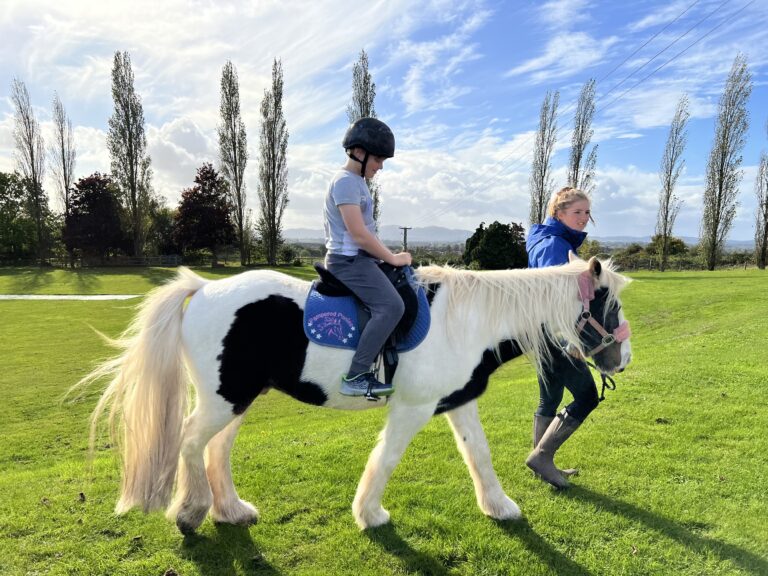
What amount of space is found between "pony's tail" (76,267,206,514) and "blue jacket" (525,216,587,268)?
245cm

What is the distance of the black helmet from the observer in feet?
8.31

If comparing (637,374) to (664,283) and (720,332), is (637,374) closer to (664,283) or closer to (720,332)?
(720,332)

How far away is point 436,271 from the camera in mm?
2863

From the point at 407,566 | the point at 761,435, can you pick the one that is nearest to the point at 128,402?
the point at 407,566

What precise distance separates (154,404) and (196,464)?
446 millimetres

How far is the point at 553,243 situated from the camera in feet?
10.6

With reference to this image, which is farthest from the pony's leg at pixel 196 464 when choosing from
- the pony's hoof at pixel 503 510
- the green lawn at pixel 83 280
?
the green lawn at pixel 83 280

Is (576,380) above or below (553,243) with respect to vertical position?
below

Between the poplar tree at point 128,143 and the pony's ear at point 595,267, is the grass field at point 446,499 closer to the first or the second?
the pony's ear at point 595,267

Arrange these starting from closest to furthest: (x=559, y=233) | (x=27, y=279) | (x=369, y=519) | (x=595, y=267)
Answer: (x=595, y=267)
(x=369, y=519)
(x=559, y=233)
(x=27, y=279)

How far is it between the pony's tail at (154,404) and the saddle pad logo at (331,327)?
32.9 inches

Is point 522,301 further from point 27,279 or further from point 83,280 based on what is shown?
A: point 27,279

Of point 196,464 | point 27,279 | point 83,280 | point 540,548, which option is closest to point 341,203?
point 196,464

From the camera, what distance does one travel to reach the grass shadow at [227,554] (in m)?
2.49
